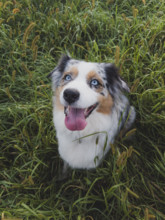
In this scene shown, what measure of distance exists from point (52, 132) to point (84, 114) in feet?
2.71

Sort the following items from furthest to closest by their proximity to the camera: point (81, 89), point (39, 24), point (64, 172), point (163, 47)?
point (39, 24)
point (163, 47)
point (64, 172)
point (81, 89)

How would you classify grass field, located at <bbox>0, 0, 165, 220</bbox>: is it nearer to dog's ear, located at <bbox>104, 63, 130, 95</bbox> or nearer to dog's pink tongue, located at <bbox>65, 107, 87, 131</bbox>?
dog's ear, located at <bbox>104, 63, 130, 95</bbox>

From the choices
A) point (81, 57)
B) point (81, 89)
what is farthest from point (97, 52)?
point (81, 89)

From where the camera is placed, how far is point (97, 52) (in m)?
3.19

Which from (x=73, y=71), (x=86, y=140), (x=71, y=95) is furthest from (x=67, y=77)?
(x=86, y=140)

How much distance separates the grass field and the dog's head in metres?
0.37

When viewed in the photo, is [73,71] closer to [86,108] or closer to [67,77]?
[67,77]

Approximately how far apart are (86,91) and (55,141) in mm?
1039

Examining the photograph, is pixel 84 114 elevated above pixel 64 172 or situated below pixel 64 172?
above

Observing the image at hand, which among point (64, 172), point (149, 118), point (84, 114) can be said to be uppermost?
point (84, 114)

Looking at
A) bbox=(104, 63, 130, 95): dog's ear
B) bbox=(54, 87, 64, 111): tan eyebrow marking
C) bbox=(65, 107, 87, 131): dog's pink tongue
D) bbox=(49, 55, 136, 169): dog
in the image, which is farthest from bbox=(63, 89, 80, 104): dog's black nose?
bbox=(104, 63, 130, 95): dog's ear

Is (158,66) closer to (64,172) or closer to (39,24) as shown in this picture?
(64,172)

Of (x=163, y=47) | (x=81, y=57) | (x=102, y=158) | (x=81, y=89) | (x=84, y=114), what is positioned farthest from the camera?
(x=81, y=57)

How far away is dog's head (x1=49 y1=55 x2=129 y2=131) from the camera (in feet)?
6.24
